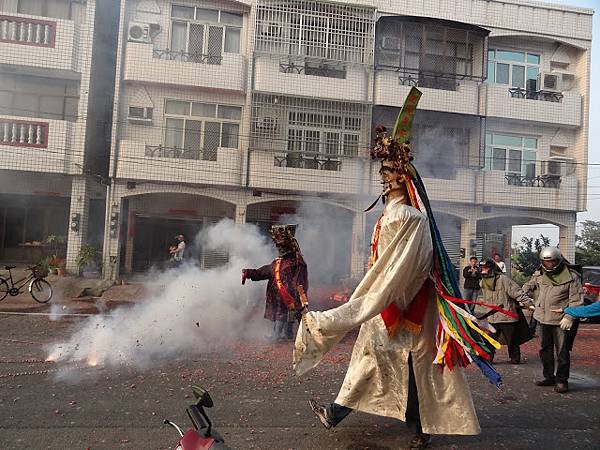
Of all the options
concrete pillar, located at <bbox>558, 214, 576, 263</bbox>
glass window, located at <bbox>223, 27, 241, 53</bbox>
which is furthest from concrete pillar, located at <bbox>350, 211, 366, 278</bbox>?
concrete pillar, located at <bbox>558, 214, 576, 263</bbox>

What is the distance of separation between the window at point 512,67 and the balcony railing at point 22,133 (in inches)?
571

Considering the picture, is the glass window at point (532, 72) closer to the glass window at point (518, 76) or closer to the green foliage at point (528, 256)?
the glass window at point (518, 76)

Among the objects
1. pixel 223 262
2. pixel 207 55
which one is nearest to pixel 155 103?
pixel 207 55

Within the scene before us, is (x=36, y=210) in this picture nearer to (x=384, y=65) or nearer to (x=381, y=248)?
(x=384, y=65)

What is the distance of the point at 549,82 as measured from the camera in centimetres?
1703

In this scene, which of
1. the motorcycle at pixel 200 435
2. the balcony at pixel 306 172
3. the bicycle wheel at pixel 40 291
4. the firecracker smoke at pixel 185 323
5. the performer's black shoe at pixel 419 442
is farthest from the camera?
the balcony at pixel 306 172

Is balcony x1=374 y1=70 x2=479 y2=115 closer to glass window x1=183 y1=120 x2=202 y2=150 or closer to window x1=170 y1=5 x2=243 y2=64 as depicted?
window x1=170 y1=5 x2=243 y2=64

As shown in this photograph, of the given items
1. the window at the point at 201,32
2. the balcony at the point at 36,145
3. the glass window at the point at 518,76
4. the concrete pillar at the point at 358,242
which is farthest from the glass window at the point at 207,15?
the glass window at the point at 518,76

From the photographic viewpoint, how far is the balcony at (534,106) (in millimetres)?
16531

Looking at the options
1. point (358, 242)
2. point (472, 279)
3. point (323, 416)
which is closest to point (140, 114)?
point (358, 242)

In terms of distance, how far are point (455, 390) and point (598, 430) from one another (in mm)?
1665

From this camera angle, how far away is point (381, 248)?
3.36 m

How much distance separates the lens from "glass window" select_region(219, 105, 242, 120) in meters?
15.6

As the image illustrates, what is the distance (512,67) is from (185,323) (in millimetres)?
15444
